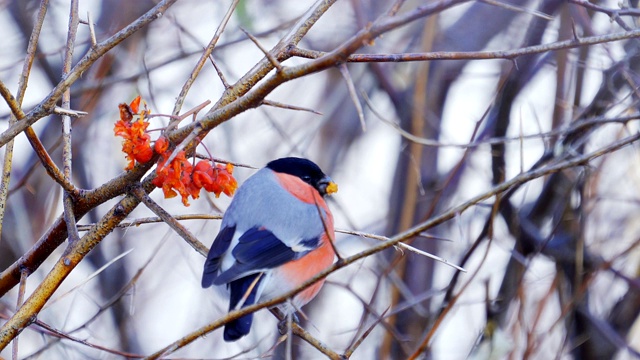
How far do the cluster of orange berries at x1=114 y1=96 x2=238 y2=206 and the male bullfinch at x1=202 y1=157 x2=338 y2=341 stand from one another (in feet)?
0.75

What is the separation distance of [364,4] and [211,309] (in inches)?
77.2

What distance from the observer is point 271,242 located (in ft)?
7.39

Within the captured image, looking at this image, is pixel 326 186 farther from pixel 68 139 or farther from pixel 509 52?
pixel 509 52

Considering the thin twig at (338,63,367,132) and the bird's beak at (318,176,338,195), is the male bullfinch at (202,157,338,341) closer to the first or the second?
the bird's beak at (318,176,338,195)

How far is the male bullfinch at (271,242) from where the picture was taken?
204cm

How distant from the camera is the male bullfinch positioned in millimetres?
2041

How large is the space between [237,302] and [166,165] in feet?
1.87

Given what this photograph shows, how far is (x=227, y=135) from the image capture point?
14.1 ft

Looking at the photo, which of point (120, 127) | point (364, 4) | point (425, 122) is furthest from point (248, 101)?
point (364, 4)

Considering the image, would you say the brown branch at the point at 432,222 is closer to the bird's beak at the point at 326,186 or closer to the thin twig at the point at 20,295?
the thin twig at the point at 20,295

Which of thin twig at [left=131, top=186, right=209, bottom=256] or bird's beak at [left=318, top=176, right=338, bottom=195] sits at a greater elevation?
bird's beak at [left=318, top=176, right=338, bottom=195]

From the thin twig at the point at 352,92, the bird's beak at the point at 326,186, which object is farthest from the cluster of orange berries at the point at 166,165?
the bird's beak at the point at 326,186

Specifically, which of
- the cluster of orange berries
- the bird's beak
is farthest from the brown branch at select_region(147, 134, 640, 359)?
the bird's beak

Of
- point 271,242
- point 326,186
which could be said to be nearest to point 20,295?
point 271,242
